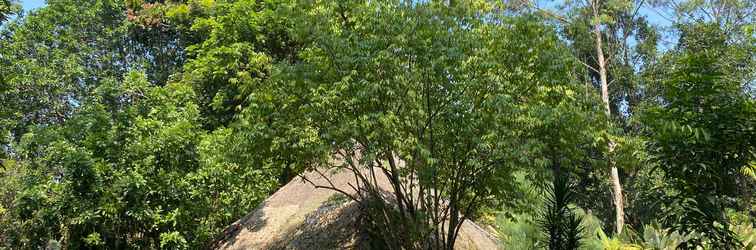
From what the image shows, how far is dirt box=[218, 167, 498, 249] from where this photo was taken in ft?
31.6

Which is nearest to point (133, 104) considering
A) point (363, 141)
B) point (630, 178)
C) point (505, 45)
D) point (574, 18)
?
point (363, 141)

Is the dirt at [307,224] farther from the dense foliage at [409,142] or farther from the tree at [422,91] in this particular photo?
the tree at [422,91]

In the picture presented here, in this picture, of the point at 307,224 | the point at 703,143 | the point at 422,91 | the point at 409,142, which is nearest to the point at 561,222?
the point at 703,143

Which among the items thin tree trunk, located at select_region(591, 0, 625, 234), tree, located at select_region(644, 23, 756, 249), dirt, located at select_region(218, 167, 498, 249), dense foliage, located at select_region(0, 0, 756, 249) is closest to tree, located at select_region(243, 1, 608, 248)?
dense foliage, located at select_region(0, 0, 756, 249)

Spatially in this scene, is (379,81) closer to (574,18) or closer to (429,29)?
(429,29)

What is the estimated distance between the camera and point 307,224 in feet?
33.8

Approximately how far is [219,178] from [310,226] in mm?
1847

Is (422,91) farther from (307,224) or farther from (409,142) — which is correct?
(307,224)

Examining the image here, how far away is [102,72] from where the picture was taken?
20.1m

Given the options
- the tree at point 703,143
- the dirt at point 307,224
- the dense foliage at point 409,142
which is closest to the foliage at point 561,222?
the dense foliage at point 409,142

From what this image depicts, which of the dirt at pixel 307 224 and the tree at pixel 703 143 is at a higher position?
the dirt at pixel 307 224

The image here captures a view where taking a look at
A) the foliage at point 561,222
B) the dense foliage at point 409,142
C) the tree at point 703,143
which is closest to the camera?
the tree at point 703,143

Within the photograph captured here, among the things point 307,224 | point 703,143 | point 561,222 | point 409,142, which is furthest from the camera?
point 307,224

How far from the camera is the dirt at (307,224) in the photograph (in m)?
9.64
